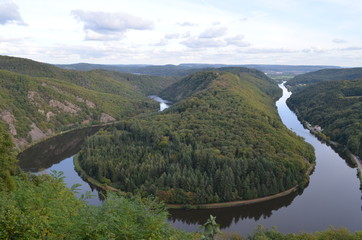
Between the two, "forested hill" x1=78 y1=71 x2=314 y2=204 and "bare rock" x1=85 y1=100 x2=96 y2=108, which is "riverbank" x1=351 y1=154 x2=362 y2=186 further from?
"bare rock" x1=85 y1=100 x2=96 y2=108

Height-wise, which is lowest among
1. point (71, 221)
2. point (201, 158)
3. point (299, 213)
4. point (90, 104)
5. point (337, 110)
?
point (299, 213)

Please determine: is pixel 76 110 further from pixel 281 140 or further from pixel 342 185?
pixel 342 185

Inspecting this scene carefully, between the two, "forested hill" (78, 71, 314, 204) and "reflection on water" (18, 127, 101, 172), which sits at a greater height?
"forested hill" (78, 71, 314, 204)

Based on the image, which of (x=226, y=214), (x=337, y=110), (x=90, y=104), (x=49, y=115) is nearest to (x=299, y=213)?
(x=226, y=214)

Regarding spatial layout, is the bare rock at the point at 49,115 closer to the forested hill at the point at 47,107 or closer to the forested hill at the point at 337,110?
the forested hill at the point at 47,107

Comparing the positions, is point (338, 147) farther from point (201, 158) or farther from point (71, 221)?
point (71, 221)

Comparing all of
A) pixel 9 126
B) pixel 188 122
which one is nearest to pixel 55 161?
pixel 9 126

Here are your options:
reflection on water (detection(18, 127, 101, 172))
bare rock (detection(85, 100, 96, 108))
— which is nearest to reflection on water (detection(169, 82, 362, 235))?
reflection on water (detection(18, 127, 101, 172))
